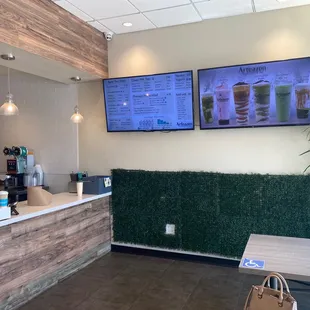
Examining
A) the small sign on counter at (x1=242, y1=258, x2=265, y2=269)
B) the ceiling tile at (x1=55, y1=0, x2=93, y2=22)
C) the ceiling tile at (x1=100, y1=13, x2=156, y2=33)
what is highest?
the ceiling tile at (x1=100, y1=13, x2=156, y2=33)

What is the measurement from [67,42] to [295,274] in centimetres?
302

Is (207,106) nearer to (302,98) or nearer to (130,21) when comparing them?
(302,98)

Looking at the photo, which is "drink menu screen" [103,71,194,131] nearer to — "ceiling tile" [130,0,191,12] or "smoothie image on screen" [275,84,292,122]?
"ceiling tile" [130,0,191,12]

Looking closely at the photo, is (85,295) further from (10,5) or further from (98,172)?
(10,5)

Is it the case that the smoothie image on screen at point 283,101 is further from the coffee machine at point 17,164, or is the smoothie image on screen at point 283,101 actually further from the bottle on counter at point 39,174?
the coffee machine at point 17,164

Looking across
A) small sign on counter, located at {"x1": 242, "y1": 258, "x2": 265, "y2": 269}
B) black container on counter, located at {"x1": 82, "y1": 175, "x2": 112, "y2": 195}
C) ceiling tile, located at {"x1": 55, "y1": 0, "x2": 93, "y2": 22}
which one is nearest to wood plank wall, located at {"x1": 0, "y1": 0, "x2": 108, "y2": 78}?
ceiling tile, located at {"x1": 55, "y1": 0, "x2": 93, "y2": 22}

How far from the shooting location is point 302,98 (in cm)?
340

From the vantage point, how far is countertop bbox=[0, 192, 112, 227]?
2.89 metres

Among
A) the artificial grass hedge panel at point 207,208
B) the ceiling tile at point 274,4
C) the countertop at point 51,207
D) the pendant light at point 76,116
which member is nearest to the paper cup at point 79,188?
the countertop at point 51,207

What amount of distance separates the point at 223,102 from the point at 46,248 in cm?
240

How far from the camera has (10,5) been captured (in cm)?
282

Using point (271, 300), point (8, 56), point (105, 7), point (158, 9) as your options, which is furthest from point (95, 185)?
point (271, 300)

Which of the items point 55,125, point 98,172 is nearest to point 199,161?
point 98,172

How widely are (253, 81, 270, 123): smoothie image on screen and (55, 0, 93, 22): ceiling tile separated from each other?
200 centimetres
